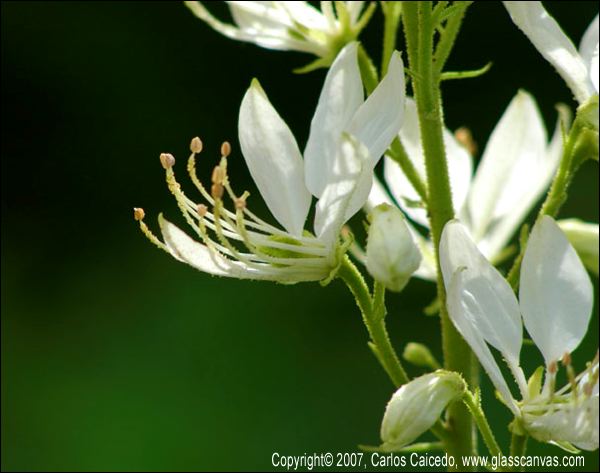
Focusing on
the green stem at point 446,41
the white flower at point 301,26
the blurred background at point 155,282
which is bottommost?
the blurred background at point 155,282

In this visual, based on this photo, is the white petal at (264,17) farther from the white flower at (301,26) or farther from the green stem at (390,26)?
the green stem at (390,26)

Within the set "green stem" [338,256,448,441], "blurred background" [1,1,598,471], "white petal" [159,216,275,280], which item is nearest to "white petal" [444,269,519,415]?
"green stem" [338,256,448,441]

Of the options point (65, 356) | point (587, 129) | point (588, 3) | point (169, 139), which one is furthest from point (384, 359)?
point (588, 3)

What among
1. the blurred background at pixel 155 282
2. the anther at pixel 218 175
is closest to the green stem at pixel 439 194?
the anther at pixel 218 175

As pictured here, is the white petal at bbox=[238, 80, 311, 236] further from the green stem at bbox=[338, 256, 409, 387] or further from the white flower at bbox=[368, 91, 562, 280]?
the white flower at bbox=[368, 91, 562, 280]

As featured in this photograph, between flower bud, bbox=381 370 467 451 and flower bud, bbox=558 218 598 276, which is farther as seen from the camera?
flower bud, bbox=558 218 598 276

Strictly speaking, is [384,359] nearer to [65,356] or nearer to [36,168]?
[65,356]
